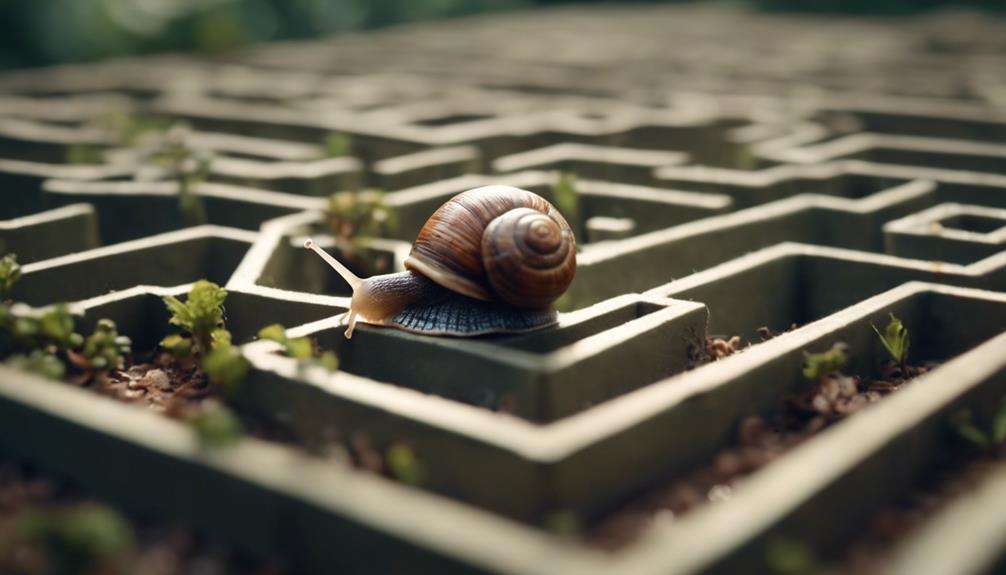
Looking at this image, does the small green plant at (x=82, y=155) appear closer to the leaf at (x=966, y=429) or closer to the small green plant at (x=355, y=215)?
the small green plant at (x=355, y=215)

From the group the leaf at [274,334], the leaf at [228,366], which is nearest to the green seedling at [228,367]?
the leaf at [228,366]

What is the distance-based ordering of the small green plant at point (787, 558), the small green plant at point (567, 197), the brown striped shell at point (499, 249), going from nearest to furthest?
the small green plant at point (787, 558), the brown striped shell at point (499, 249), the small green plant at point (567, 197)

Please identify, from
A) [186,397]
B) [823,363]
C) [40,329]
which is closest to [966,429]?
[823,363]

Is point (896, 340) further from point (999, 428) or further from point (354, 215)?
point (354, 215)

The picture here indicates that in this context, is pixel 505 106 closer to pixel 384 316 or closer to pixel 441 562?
pixel 384 316

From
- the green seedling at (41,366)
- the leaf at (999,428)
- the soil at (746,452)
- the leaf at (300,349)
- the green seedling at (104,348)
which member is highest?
the leaf at (300,349)

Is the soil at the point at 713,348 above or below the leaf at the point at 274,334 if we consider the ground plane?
below

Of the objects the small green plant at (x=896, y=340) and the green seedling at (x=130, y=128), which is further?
the green seedling at (x=130, y=128)

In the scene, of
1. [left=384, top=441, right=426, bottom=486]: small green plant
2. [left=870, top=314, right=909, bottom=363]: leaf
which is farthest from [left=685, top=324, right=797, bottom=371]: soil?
[left=384, top=441, right=426, bottom=486]: small green plant

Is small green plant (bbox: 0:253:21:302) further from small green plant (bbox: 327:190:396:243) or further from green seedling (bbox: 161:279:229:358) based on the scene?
small green plant (bbox: 327:190:396:243)
